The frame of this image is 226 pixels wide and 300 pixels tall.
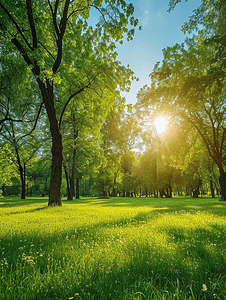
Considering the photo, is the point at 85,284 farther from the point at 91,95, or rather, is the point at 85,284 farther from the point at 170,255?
the point at 91,95

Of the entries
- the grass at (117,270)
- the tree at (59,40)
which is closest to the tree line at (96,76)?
the tree at (59,40)

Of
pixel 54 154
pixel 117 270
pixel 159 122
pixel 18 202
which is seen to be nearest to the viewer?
pixel 117 270

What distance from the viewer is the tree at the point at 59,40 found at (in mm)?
10250

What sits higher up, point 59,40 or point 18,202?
point 59,40

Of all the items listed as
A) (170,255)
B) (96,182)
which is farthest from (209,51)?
(96,182)

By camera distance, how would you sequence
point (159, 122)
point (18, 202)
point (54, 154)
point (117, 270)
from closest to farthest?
point (117, 270)
point (159, 122)
point (54, 154)
point (18, 202)

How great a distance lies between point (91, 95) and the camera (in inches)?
589

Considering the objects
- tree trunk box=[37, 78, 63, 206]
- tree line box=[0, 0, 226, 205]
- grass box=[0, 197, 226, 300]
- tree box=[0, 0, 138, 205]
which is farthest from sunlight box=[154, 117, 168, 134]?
grass box=[0, 197, 226, 300]

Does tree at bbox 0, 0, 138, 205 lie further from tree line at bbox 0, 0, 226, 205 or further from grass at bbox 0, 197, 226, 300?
grass at bbox 0, 197, 226, 300

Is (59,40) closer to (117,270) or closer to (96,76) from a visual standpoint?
(96,76)

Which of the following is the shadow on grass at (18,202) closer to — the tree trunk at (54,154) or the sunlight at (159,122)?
the tree trunk at (54,154)

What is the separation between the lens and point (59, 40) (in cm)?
1181

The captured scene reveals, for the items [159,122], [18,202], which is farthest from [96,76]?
[18,202]

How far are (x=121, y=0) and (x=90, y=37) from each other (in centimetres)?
323
